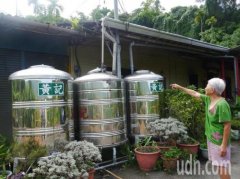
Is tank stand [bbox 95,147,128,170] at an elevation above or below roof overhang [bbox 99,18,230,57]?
below

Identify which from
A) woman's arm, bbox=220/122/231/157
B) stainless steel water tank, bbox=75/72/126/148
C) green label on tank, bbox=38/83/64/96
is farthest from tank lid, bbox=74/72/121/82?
woman's arm, bbox=220/122/231/157

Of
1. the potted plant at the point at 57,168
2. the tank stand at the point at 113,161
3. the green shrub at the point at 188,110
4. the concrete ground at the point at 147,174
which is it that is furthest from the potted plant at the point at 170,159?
the potted plant at the point at 57,168

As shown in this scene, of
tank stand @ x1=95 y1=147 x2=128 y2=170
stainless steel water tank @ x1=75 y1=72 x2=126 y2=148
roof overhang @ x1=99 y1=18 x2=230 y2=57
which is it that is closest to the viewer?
stainless steel water tank @ x1=75 y1=72 x2=126 y2=148

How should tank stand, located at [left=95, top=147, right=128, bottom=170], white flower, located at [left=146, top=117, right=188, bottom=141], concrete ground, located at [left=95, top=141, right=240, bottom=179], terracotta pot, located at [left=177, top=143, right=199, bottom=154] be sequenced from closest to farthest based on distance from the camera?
concrete ground, located at [left=95, top=141, right=240, bottom=179] < tank stand, located at [left=95, top=147, right=128, bottom=170] < white flower, located at [left=146, top=117, right=188, bottom=141] < terracotta pot, located at [left=177, top=143, right=199, bottom=154]

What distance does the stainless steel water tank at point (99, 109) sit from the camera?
6.14m

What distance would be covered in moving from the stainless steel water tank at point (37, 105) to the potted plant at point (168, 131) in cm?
237

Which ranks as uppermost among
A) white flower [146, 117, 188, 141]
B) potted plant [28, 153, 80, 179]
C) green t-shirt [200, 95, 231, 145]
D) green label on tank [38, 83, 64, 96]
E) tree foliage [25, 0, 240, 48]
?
tree foliage [25, 0, 240, 48]

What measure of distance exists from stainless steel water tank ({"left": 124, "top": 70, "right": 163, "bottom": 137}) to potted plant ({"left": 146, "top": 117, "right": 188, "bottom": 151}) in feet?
1.15

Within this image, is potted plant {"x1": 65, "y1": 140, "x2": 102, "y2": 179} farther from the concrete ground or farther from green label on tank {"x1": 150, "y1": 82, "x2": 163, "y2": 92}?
green label on tank {"x1": 150, "y1": 82, "x2": 163, "y2": 92}

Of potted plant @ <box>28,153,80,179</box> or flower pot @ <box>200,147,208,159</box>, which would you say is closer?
potted plant @ <box>28,153,80,179</box>

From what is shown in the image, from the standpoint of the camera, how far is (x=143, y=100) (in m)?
7.13

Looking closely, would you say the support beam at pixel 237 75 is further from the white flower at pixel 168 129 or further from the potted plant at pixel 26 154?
the potted plant at pixel 26 154

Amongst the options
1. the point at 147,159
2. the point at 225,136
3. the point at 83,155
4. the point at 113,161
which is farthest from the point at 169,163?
the point at 225,136

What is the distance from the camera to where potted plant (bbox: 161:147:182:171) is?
243 inches
